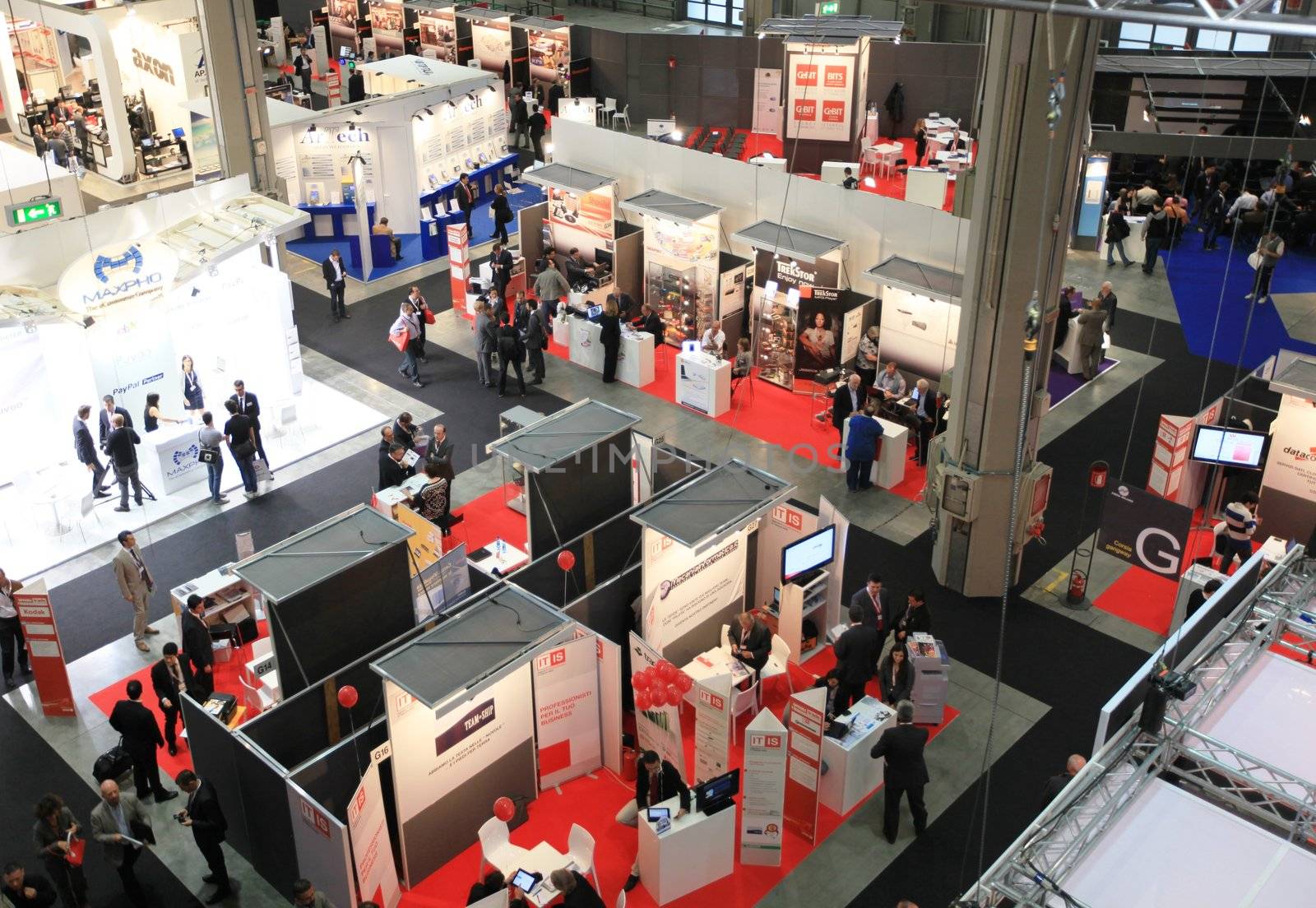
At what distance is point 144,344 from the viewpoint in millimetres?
13461

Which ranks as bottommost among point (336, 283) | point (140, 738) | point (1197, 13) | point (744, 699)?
point (744, 699)

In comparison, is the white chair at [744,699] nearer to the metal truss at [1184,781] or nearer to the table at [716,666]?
the table at [716,666]

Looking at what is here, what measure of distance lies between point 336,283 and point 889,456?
26.0 feet

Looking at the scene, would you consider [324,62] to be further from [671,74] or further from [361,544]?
[361,544]

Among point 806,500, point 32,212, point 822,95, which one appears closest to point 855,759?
point 806,500

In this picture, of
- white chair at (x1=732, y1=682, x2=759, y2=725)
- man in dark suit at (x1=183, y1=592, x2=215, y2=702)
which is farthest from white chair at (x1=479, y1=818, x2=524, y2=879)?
man in dark suit at (x1=183, y1=592, x2=215, y2=702)

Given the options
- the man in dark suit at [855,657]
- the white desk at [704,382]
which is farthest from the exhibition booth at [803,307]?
the man in dark suit at [855,657]

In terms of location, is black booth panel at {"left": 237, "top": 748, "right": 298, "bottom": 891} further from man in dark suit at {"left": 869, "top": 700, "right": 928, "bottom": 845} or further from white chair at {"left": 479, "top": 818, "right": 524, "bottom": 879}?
man in dark suit at {"left": 869, "top": 700, "right": 928, "bottom": 845}

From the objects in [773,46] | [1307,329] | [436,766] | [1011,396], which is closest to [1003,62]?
[1011,396]

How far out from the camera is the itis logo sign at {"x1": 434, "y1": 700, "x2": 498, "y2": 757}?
859cm

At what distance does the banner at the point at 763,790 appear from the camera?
852cm

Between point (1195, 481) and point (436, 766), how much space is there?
8277 mm

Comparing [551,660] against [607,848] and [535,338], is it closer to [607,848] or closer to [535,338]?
[607,848]

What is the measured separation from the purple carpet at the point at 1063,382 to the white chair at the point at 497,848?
933 centimetres
